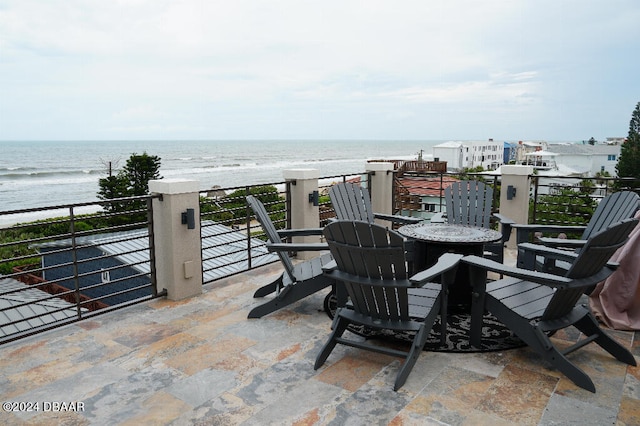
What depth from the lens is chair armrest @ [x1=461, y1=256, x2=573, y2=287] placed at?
261cm

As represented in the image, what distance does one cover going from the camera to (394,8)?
30.0 ft

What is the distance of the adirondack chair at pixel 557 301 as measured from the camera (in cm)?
259

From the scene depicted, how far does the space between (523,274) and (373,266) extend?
956 mm

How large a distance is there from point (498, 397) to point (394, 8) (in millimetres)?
8532

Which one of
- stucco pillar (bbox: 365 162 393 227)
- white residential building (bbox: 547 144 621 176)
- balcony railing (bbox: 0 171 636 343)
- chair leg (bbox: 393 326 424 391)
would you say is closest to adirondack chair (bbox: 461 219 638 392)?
chair leg (bbox: 393 326 424 391)

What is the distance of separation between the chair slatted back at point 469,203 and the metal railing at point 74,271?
10.5 ft

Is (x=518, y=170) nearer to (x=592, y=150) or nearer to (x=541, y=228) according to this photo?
(x=541, y=228)

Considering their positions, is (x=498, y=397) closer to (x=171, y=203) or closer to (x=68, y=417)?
(x=68, y=417)

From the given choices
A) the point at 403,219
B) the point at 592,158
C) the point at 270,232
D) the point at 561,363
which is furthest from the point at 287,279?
the point at 592,158

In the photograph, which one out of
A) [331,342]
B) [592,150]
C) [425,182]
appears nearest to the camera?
[331,342]

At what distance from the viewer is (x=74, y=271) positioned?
3.87 metres

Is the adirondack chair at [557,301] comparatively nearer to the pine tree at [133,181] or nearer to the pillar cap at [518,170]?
the pillar cap at [518,170]

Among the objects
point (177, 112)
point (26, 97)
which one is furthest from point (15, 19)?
point (177, 112)

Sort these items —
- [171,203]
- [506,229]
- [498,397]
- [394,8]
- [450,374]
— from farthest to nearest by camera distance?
[394,8] → [506,229] → [171,203] → [450,374] → [498,397]
